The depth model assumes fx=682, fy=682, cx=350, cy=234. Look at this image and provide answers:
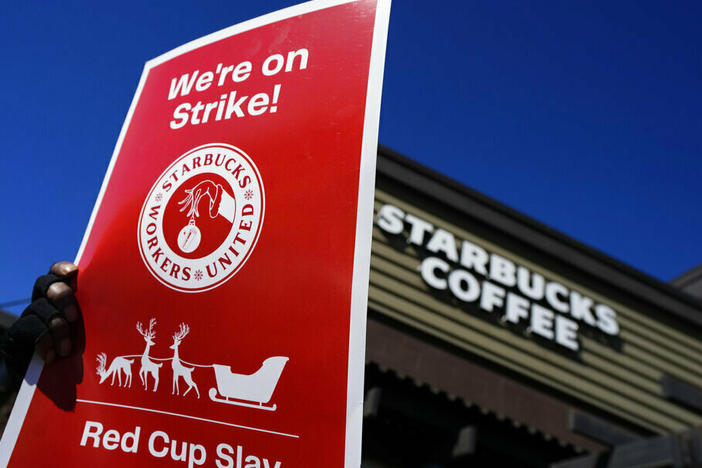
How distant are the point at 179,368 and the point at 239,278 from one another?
0.28 metres

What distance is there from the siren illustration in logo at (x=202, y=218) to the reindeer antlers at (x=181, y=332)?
0.10 metres

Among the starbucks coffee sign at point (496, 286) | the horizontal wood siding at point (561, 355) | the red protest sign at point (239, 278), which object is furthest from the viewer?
the starbucks coffee sign at point (496, 286)

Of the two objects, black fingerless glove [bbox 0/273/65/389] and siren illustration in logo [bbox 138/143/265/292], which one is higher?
siren illustration in logo [bbox 138/143/265/292]

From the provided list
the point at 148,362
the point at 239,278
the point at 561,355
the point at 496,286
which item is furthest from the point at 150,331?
the point at 561,355

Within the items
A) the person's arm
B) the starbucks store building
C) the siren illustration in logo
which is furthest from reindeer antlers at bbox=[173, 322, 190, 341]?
the starbucks store building

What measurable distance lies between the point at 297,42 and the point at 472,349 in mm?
6330

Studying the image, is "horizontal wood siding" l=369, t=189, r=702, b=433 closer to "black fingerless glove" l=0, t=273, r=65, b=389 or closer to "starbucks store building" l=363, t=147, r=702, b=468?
"starbucks store building" l=363, t=147, r=702, b=468

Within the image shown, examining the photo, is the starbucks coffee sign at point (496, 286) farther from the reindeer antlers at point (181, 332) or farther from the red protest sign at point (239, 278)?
the reindeer antlers at point (181, 332)

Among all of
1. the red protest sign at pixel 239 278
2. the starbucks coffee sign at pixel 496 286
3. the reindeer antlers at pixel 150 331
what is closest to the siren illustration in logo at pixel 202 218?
the red protest sign at pixel 239 278

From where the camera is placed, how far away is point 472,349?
7953mm

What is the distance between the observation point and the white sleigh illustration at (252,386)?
65.2 inches

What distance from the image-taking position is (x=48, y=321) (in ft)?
6.09

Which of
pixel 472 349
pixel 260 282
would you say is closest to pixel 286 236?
pixel 260 282

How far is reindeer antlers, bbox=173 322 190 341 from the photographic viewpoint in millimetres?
1789
